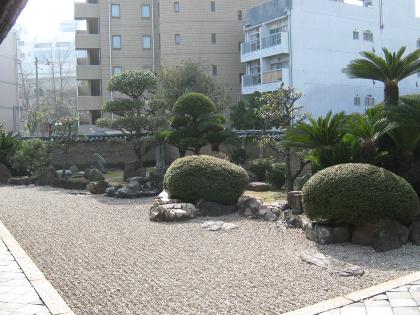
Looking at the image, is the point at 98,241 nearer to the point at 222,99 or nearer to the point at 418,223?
the point at 418,223

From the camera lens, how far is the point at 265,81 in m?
34.2

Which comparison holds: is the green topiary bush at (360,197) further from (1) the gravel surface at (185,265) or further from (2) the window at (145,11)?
(2) the window at (145,11)

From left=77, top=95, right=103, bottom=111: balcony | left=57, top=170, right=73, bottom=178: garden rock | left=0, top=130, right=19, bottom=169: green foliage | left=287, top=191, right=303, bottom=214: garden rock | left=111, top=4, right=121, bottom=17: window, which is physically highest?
left=111, top=4, right=121, bottom=17: window

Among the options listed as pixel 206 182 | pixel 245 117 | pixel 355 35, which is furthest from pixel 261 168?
pixel 355 35

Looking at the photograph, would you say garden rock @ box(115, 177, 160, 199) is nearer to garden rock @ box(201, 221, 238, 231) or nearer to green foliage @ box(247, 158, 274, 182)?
green foliage @ box(247, 158, 274, 182)

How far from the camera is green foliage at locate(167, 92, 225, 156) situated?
1586cm

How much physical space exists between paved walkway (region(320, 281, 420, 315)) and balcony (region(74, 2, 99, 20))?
1574 inches

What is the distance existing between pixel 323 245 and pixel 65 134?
1684 centimetres

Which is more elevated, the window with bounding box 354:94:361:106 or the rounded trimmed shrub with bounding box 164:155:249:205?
the window with bounding box 354:94:361:106

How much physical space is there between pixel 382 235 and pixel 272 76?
26520mm

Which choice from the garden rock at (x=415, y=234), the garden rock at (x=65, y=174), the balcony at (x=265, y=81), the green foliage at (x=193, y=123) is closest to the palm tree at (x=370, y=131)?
the garden rock at (x=415, y=234)

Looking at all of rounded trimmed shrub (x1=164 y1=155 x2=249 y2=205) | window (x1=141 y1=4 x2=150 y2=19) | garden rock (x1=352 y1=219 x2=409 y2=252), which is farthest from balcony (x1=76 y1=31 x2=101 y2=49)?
garden rock (x1=352 y1=219 x2=409 y2=252)

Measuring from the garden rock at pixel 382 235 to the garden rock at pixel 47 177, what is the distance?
1404 centimetres

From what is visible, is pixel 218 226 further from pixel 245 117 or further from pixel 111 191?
pixel 245 117
